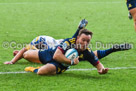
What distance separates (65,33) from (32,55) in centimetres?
396

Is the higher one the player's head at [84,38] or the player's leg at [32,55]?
the player's head at [84,38]

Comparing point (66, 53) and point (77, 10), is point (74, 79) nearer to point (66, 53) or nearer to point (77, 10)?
point (66, 53)

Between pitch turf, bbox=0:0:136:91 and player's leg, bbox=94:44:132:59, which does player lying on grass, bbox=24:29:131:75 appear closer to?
pitch turf, bbox=0:0:136:91

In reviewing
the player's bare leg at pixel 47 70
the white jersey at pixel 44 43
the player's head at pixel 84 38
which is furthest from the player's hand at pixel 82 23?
the player's bare leg at pixel 47 70

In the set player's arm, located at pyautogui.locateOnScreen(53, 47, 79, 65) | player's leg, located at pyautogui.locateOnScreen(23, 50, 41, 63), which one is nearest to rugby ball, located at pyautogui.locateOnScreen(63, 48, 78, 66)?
player's arm, located at pyautogui.locateOnScreen(53, 47, 79, 65)

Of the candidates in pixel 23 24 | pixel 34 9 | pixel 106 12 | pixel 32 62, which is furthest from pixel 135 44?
pixel 34 9

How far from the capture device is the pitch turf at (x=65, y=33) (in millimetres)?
5258

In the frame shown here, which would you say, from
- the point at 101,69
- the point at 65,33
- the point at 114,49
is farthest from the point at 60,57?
the point at 65,33

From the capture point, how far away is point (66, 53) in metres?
A: 5.79

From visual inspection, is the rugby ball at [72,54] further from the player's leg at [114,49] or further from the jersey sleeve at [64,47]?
the player's leg at [114,49]

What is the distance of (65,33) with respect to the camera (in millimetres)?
10484

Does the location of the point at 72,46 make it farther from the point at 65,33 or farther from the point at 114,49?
the point at 65,33

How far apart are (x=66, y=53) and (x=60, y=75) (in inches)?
14.5

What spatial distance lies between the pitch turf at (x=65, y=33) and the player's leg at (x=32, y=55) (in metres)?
0.12
